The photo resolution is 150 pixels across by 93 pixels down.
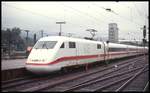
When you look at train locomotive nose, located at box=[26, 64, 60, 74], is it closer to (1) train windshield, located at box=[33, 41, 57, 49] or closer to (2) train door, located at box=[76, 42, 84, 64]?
(1) train windshield, located at box=[33, 41, 57, 49]

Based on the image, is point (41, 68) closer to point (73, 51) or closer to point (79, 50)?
point (73, 51)

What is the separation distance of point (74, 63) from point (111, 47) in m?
16.3

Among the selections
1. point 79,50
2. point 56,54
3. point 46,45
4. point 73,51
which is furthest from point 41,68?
point 79,50

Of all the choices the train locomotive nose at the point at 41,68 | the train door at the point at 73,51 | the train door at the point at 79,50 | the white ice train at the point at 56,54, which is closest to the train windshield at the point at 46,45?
the white ice train at the point at 56,54

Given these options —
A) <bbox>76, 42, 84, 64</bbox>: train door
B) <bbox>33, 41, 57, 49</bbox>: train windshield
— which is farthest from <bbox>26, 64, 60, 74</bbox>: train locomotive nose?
<bbox>76, 42, 84, 64</bbox>: train door

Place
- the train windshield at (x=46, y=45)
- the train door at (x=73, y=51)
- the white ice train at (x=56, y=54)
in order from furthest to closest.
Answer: the train door at (x=73, y=51), the train windshield at (x=46, y=45), the white ice train at (x=56, y=54)

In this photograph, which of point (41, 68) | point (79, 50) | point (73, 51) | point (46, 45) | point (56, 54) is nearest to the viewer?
point (41, 68)

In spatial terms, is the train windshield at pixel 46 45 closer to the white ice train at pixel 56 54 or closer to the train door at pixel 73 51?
the white ice train at pixel 56 54

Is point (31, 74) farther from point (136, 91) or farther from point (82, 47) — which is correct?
point (136, 91)

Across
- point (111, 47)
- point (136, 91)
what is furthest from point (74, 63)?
point (111, 47)

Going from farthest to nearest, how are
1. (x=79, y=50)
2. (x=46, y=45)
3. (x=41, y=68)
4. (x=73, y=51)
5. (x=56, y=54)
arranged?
(x=79, y=50) < (x=73, y=51) < (x=46, y=45) < (x=56, y=54) < (x=41, y=68)

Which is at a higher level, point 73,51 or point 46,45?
point 46,45

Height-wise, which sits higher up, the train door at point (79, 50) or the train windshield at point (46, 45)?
the train windshield at point (46, 45)

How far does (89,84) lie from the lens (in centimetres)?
1656
